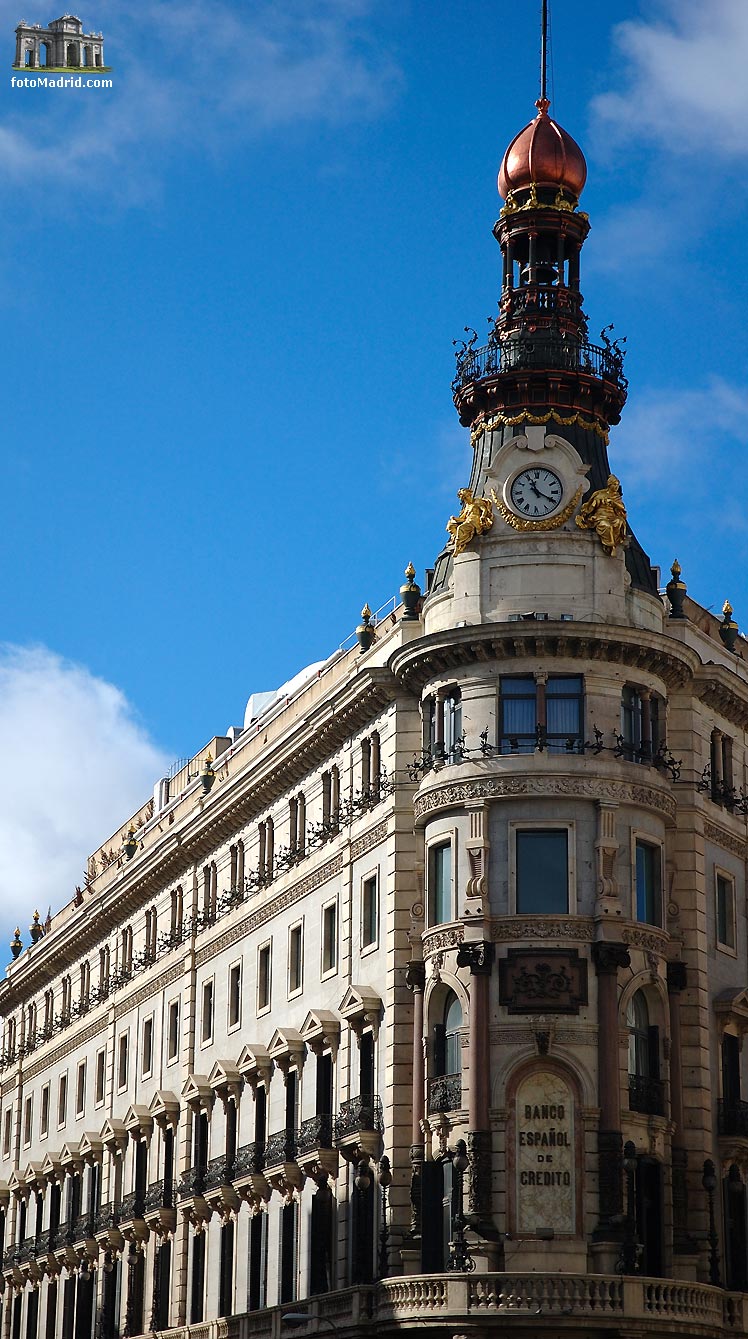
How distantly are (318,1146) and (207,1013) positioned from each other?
17801 mm

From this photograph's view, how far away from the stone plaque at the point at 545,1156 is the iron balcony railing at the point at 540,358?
25.0 meters

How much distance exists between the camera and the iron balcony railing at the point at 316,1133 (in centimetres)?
8175

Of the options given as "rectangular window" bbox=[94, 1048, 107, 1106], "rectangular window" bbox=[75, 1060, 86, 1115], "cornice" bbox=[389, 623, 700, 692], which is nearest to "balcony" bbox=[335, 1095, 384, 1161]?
"cornice" bbox=[389, 623, 700, 692]

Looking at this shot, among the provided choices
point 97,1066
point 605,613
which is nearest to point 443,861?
point 605,613

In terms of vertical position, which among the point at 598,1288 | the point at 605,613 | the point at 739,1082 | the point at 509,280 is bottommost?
the point at 598,1288

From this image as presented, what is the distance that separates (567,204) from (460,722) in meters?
21.2

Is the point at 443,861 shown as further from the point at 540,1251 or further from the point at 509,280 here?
the point at 509,280

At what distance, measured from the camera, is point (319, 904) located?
87.1 meters

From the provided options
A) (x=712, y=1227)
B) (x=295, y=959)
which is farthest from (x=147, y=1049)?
(x=712, y=1227)

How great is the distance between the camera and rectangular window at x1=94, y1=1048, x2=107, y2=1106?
11281 cm

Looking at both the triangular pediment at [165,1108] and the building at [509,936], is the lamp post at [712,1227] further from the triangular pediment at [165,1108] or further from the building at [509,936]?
the triangular pediment at [165,1108]

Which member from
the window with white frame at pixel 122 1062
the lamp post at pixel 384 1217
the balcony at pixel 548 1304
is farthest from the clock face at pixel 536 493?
the window with white frame at pixel 122 1062

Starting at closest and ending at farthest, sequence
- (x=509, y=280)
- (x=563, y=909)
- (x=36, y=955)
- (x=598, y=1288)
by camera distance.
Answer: (x=598, y=1288) → (x=563, y=909) → (x=509, y=280) → (x=36, y=955)

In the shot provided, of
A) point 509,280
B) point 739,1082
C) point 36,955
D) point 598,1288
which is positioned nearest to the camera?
point 598,1288
